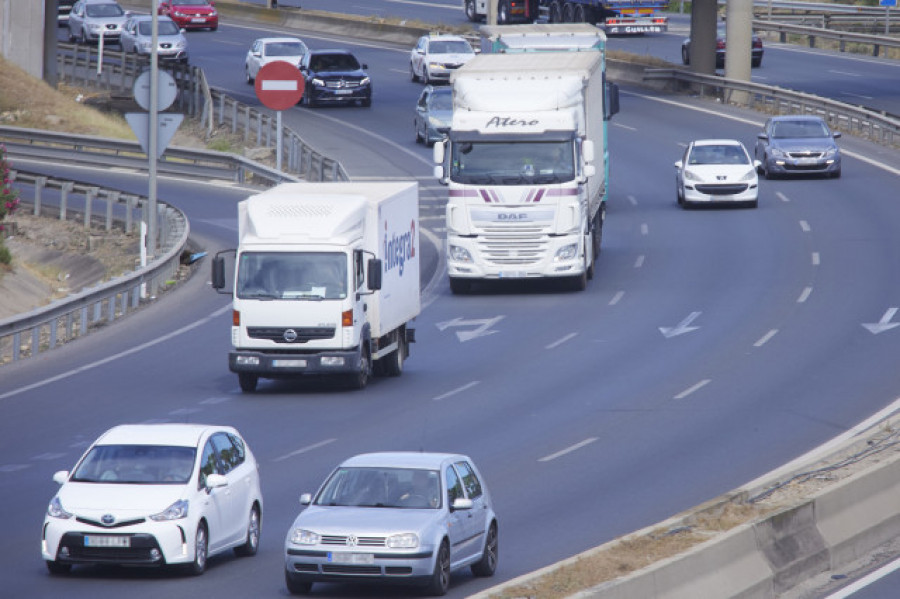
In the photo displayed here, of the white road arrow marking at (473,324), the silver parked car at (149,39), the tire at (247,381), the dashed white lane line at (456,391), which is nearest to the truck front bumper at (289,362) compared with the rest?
the tire at (247,381)

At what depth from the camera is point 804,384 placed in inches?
992

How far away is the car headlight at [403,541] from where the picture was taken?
44.6 ft

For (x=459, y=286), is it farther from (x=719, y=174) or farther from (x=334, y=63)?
(x=334, y=63)

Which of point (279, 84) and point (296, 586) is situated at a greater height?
point (279, 84)

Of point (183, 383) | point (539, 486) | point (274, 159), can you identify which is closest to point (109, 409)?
point (183, 383)

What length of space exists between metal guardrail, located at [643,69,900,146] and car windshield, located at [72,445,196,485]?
4169cm

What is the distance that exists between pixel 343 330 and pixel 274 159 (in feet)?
90.4

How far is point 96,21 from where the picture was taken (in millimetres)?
74500

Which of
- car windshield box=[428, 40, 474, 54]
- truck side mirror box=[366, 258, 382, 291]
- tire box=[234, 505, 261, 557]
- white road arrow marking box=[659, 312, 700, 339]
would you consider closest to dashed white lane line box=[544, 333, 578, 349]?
white road arrow marking box=[659, 312, 700, 339]

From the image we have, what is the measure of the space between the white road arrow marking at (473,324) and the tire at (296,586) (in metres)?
15.8

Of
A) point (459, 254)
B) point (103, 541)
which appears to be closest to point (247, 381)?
point (459, 254)

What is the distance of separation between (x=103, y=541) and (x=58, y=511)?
0.48 metres

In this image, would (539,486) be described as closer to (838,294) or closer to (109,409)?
(109,409)

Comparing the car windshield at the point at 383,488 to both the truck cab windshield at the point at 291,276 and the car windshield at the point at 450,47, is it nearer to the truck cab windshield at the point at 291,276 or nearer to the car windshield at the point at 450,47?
the truck cab windshield at the point at 291,276
